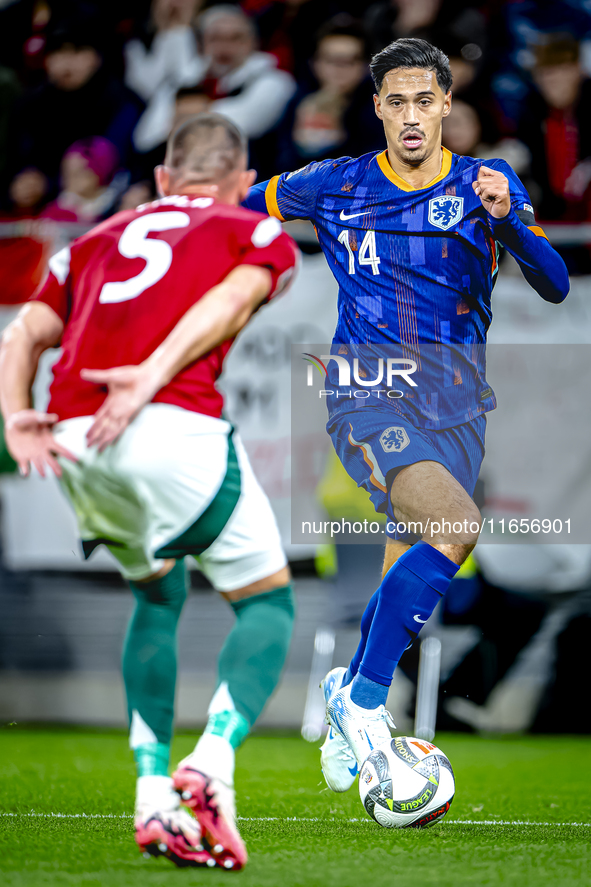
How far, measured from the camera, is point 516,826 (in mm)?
2955

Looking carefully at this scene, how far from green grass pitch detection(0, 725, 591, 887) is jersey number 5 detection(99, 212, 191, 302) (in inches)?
51.5

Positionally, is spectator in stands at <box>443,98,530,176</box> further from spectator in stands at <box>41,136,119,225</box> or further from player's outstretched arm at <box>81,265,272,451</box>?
player's outstretched arm at <box>81,265,272,451</box>

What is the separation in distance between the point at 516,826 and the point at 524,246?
1760mm

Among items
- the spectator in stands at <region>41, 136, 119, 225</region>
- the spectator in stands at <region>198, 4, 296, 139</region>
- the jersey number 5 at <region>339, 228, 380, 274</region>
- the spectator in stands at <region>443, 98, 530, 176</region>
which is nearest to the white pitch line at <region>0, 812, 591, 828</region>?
the jersey number 5 at <region>339, 228, 380, 274</region>

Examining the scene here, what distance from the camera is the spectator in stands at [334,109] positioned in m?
5.71

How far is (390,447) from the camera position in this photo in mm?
2967

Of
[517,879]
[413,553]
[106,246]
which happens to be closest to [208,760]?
[517,879]

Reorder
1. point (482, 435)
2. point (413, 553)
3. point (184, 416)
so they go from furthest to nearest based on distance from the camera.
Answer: point (482, 435), point (413, 553), point (184, 416)

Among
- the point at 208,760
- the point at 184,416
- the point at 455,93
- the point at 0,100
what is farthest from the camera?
the point at 0,100

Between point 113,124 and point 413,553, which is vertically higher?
point 113,124

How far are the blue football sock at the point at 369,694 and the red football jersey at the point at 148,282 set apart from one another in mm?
1028

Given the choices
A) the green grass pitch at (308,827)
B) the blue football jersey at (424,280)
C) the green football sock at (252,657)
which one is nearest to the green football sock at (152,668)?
the green football sock at (252,657)

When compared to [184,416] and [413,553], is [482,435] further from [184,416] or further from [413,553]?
[184,416]

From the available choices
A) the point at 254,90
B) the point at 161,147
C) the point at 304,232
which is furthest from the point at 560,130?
the point at 161,147
